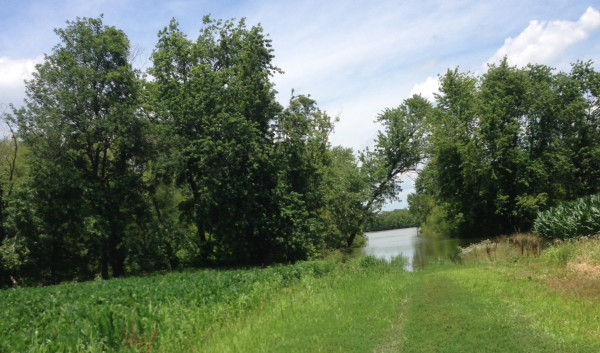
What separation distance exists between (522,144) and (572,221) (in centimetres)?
1777

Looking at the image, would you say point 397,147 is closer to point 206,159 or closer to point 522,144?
point 522,144

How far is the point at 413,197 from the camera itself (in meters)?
84.9

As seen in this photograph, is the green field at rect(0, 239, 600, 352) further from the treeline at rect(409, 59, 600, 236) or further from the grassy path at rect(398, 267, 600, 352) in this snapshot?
the treeline at rect(409, 59, 600, 236)

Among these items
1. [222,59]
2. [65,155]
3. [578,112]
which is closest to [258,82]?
[222,59]

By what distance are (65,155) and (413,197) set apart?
69867 mm

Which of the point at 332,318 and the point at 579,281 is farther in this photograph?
the point at 579,281

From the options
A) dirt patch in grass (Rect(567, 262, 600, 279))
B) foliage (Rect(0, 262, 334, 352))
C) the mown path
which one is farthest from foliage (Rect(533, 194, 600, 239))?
foliage (Rect(0, 262, 334, 352))

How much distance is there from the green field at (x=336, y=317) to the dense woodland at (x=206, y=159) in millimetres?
13240

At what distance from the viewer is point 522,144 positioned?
39594 millimetres

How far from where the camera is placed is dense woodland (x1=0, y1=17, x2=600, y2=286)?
86.2 feet

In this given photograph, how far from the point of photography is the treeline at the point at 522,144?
37250 mm

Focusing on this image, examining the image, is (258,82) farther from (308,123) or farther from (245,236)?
(245,236)

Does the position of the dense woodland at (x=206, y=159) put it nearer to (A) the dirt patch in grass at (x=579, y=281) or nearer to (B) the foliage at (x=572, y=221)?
(B) the foliage at (x=572, y=221)

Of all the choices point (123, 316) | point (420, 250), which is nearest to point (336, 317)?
point (123, 316)
